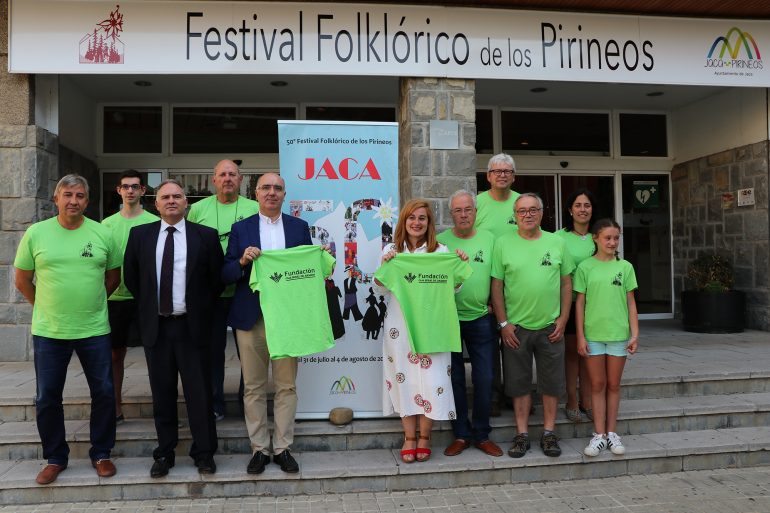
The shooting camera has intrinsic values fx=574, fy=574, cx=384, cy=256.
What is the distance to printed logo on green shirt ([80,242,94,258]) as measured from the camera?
12.3 feet

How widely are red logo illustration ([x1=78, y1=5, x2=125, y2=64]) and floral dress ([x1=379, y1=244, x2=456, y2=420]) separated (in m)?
3.82

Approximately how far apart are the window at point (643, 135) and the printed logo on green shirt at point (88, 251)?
837 centimetres

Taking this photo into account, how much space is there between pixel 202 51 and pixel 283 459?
4.14 m

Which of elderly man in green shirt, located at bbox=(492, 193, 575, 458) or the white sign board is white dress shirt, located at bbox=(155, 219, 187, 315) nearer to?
elderly man in green shirt, located at bbox=(492, 193, 575, 458)

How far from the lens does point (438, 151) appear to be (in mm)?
6203

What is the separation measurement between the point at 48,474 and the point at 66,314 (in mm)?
1067

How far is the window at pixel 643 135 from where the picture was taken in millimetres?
9562

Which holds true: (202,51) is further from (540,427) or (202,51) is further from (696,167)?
(696,167)

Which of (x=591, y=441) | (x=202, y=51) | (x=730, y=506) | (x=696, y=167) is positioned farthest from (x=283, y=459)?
(x=696, y=167)

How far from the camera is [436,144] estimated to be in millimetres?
6191

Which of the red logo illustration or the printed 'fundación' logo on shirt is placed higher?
the red logo illustration

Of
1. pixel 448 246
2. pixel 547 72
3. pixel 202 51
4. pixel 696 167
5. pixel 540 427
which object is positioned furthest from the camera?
pixel 696 167

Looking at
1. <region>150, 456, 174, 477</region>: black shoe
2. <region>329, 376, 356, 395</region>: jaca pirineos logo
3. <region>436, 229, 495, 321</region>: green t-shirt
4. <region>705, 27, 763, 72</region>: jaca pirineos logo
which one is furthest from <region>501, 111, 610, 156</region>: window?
<region>150, 456, 174, 477</region>: black shoe

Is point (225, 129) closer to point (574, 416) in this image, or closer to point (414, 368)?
point (414, 368)
